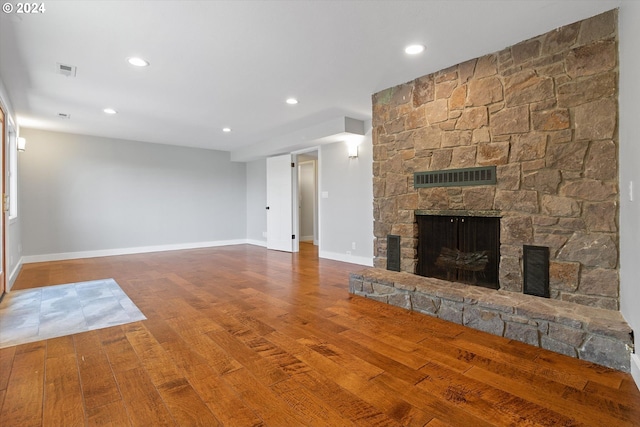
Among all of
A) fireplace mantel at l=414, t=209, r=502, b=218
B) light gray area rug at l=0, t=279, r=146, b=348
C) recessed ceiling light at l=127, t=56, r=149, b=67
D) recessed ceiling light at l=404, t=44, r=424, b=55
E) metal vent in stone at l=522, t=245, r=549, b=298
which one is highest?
recessed ceiling light at l=404, t=44, r=424, b=55

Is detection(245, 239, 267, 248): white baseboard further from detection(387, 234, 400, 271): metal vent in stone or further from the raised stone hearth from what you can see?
the raised stone hearth

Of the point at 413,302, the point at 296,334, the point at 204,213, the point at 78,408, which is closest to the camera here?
the point at 78,408

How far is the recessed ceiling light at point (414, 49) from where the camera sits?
287 cm

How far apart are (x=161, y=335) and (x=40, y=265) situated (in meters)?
4.67

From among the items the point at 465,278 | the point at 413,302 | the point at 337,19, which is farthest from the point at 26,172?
the point at 465,278

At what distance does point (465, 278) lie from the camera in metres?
3.25

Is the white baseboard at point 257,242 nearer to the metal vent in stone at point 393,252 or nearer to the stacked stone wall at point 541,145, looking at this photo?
the metal vent in stone at point 393,252

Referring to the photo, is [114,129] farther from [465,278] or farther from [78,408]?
[465,278]

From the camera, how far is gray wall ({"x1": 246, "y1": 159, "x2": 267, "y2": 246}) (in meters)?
8.11

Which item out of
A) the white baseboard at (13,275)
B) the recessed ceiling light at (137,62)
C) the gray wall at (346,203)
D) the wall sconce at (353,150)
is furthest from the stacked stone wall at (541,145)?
the white baseboard at (13,275)

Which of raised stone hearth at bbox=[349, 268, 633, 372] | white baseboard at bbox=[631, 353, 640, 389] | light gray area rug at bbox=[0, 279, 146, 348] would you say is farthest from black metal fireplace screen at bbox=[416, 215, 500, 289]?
light gray area rug at bbox=[0, 279, 146, 348]

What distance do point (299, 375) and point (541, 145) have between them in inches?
103

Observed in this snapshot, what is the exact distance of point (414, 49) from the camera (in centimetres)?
293

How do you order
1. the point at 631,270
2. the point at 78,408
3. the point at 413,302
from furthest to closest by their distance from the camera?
1. the point at 413,302
2. the point at 631,270
3. the point at 78,408
